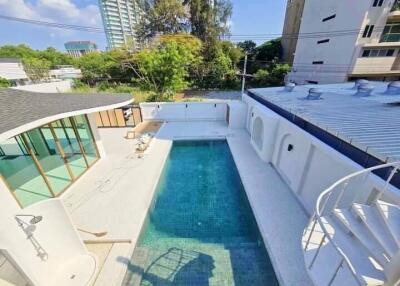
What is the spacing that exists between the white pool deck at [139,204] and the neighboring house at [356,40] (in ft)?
49.9

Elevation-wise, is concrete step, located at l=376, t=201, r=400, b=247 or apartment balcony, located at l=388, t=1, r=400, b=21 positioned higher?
apartment balcony, located at l=388, t=1, r=400, b=21

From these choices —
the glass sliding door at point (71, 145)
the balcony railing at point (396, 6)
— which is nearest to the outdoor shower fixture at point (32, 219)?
the glass sliding door at point (71, 145)

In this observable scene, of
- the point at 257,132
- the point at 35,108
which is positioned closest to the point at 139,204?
the point at 35,108

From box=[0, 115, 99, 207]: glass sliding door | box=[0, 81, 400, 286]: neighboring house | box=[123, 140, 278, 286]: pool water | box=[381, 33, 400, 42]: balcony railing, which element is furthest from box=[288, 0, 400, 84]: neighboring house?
box=[0, 115, 99, 207]: glass sliding door

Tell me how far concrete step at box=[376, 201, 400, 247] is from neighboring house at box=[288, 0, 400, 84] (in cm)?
1893

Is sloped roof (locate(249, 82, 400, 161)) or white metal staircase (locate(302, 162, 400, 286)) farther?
sloped roof (locate(249, 82, 400, 161))

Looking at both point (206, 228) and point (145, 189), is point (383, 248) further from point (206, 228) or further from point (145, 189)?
point (145, 189)

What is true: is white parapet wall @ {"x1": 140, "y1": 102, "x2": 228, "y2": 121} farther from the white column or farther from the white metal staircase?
the white metal staircase

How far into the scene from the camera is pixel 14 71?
28.3 metres

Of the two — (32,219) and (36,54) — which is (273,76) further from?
(36,54)

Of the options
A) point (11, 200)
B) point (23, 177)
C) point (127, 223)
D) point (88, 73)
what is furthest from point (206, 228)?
point (88, 73)

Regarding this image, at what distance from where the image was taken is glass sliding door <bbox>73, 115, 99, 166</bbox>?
781 cm

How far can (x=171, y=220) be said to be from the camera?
575 centimetres

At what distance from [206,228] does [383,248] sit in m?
3.87
